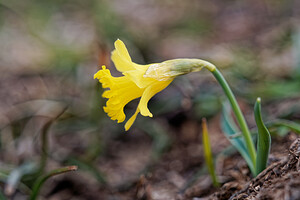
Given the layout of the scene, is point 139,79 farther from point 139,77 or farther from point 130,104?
point 130,104

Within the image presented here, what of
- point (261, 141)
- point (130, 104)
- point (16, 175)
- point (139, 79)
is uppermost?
point (139, 79)

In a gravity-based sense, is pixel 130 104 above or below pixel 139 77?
below

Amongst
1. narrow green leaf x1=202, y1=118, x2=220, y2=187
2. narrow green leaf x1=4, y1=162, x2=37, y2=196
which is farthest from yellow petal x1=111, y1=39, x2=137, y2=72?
narrow green leaf x1=4, y1=162, x2=37, y2=196

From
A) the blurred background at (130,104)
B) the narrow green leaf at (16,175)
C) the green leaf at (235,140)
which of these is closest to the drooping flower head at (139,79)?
the green leaf at (235,140)

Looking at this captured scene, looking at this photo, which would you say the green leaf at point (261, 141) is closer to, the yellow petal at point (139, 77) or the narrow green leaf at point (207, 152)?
the narrow green leaf at point (207, 152)

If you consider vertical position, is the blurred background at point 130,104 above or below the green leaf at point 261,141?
below

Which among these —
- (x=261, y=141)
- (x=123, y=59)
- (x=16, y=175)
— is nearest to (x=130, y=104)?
(x=16, y=175)

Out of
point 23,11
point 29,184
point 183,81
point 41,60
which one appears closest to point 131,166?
point 29,184

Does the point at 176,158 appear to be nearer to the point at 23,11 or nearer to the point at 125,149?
the point at 125,149
